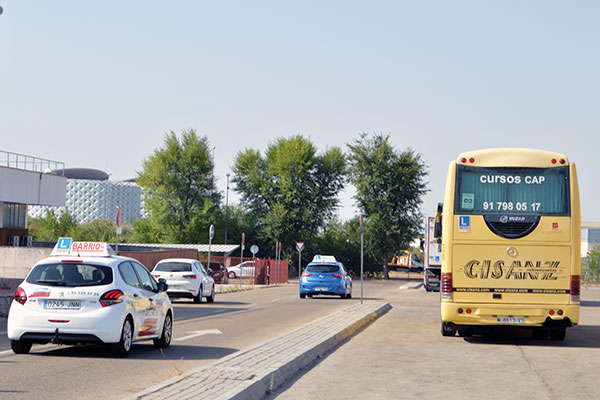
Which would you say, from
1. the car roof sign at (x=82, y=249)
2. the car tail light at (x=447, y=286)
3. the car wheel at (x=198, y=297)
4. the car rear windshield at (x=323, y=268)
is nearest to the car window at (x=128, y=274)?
the car roof sign at (x=82, y=249)

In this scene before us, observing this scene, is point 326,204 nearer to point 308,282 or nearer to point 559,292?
point 308,282

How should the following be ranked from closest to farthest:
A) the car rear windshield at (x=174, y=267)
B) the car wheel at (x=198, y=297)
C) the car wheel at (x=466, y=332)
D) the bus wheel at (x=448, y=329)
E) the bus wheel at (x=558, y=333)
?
1. the bus wheel at (x=558, y=333)
2. the bus wheel at (x=448, y=329)
3. the car wheel at (x=466, y=332)
4. the car wheel at (x=198, y=297)
5. the car rear windshield at (x=174, y=267)

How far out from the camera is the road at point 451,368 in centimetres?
976

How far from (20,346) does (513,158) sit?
9.46m

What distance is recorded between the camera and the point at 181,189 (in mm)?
85438

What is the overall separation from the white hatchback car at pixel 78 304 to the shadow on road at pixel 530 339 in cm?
724

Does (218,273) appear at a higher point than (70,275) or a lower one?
lower

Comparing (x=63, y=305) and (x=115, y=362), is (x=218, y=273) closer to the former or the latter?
(x=63, y=305)

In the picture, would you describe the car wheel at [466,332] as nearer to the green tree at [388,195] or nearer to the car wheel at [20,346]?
the car wheel at [20,346]

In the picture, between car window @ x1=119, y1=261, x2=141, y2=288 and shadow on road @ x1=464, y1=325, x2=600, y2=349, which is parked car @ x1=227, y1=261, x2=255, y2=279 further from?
car window @ x1=119, y1=261, x2=141, y2=288

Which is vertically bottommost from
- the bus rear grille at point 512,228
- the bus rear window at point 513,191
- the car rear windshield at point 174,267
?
the car rear windshield at point 174,267

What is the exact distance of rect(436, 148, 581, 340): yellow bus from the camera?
15891mm

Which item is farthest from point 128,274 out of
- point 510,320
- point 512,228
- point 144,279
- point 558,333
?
point 558,333

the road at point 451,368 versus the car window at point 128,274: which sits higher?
the car window at point 128,274
